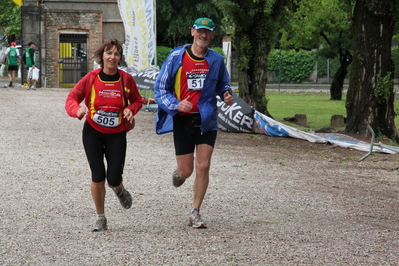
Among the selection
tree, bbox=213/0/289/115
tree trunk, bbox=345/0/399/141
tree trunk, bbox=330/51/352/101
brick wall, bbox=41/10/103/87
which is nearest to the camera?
tree trunk, bbox=345/0/399/141

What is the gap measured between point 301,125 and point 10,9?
1360 inches

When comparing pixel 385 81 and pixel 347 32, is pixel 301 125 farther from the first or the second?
pixel 347 32

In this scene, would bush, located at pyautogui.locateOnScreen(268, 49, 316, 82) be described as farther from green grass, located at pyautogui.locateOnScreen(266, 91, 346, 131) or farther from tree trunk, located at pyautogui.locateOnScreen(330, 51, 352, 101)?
green grass, located at pyautogui.locateOnScreen(266, 91, 346, 131)

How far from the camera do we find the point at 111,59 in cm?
581

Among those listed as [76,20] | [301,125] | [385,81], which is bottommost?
[301,125]

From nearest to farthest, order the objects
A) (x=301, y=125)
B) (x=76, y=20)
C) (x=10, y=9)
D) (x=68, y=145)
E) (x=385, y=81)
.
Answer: (x=68, y=145) < (x=385, y=81) < (x=301, y=125) < (x=76, y=20) < (x=10, y=9)

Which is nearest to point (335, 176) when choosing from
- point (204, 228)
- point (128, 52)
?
point (204, 228)

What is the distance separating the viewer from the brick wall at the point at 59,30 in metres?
32.7

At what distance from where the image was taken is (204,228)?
6.07 metres

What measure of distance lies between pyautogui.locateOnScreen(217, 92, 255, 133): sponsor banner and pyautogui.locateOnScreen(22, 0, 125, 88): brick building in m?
18.7

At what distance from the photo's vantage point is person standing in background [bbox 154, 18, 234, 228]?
20.1 ft

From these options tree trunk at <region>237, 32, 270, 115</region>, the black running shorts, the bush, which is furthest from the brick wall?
the black running shorts

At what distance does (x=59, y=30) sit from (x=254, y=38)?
58.9 feet

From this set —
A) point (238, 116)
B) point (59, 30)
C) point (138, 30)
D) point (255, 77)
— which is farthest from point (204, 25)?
point (59, 30)
